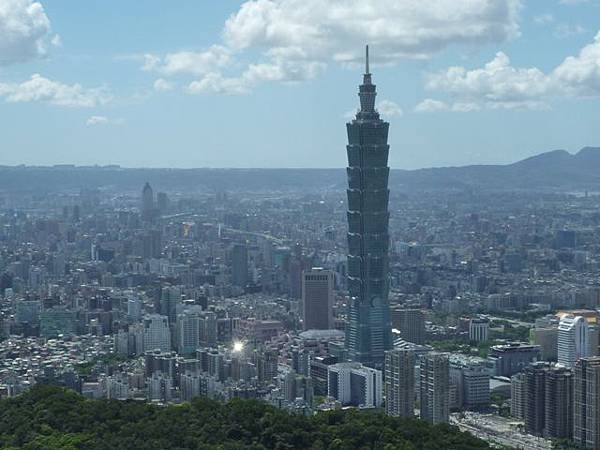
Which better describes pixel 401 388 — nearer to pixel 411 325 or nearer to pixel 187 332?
pixel 411 325

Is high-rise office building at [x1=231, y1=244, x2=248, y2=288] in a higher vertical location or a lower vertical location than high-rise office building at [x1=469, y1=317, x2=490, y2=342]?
higher

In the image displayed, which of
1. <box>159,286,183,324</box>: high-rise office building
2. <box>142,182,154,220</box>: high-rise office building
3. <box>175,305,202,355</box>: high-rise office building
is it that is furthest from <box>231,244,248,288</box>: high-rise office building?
<box>142,182,154,220</box>: high-rise office building

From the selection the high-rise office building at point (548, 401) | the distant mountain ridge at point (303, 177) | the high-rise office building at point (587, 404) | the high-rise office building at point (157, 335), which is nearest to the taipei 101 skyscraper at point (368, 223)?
the high-rise office building at point (157, 335)

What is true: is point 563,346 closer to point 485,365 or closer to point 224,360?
point 485,365

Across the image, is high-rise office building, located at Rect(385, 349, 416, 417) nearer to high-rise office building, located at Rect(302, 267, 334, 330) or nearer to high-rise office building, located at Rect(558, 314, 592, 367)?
high-rise office building, located at Rect(558, 314, 592, 367)

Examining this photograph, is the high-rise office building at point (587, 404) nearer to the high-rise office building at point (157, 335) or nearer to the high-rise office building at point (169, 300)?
the high-rise office building at point (157, 335)
